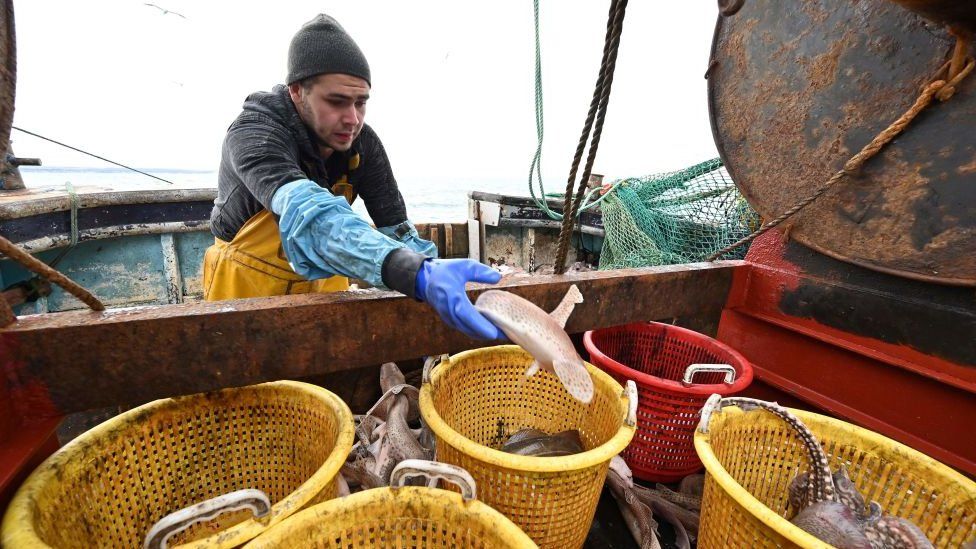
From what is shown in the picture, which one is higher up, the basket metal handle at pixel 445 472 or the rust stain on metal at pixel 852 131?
the rust stain on metal at pixel 852 131

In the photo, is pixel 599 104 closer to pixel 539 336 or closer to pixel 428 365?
pixel 539 336

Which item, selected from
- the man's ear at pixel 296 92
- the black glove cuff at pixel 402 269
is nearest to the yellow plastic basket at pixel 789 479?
the black glove cuff at pixel 402 269

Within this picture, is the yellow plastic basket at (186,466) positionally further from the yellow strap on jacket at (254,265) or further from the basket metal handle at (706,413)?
the basket metal handle at (706,413)

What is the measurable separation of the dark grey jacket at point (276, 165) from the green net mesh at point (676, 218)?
2.61 m

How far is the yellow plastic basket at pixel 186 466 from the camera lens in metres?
1.27

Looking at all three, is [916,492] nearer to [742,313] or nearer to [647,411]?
[647,411]

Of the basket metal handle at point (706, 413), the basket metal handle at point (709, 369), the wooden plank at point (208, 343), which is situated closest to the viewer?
the wooden plank at point (208, 343)

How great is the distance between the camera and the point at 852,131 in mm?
2066

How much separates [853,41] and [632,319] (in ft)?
5.74

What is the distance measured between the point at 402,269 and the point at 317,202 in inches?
19.9

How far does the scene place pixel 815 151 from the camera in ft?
7.25

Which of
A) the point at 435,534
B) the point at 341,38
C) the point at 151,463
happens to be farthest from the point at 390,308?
the point at 341,38

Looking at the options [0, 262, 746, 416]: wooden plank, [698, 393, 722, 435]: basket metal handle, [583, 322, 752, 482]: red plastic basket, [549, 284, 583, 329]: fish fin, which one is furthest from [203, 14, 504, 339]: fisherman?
[583, 322, 752, 482]: red plastic basket

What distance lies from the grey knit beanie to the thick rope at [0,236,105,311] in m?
1.42
